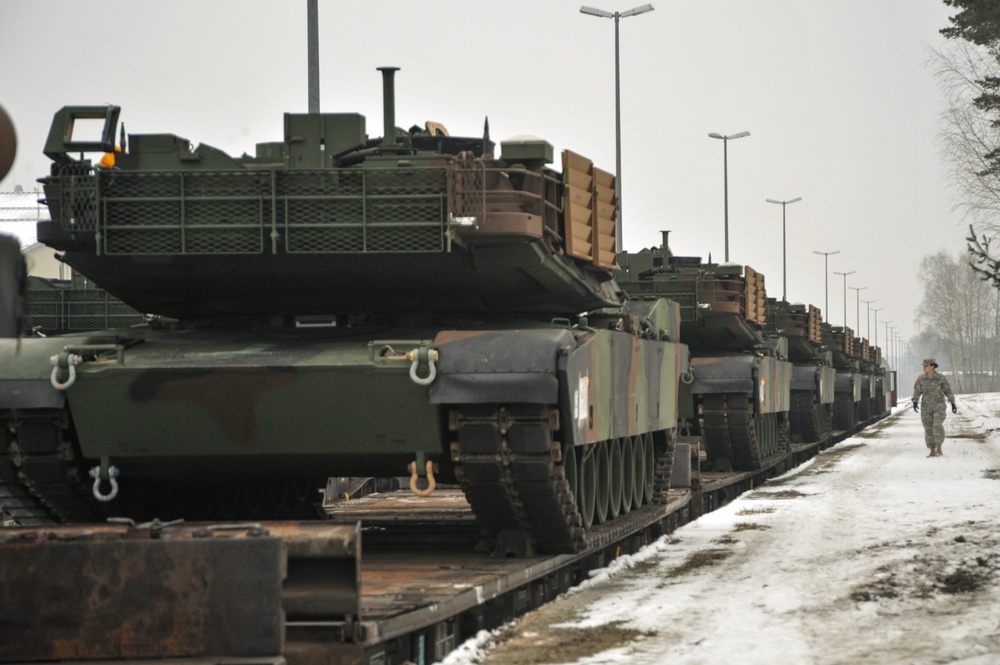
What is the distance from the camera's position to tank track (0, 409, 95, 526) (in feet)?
34.1

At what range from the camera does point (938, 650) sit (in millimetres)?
8125

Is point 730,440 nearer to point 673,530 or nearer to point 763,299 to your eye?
point 763,299

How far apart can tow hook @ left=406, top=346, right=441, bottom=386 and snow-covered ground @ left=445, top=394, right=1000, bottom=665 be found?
156 cm

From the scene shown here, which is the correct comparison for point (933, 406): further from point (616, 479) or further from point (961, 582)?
point (961, 582)

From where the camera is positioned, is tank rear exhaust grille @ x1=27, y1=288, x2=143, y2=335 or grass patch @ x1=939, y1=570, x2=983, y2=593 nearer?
grass patch @ x1=939, y1=570, x2=983, y2=593

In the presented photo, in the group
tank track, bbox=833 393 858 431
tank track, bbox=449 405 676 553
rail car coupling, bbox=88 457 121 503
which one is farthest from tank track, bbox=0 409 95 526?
tank track, bbox=833 393 858 431

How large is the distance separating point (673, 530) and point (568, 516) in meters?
Answer: 5.29

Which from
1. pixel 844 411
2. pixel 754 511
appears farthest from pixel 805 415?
pixel 754 511

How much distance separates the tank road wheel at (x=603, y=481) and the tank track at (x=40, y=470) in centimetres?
406

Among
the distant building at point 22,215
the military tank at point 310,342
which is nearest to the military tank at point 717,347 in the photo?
the military tank at point 310,342

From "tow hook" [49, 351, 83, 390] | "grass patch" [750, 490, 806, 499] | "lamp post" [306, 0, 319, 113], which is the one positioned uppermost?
"lamp post" [306, 0, 319, 113]

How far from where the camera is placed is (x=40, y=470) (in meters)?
10.5

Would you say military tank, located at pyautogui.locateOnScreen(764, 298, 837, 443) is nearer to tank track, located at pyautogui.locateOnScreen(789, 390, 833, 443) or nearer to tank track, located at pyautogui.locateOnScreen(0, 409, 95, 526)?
tank track, located at pyautogui.locateOnScreen(789, 390, 833, 443)

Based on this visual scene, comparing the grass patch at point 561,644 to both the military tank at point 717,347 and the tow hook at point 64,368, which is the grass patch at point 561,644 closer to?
the tow hook at point 64,368
